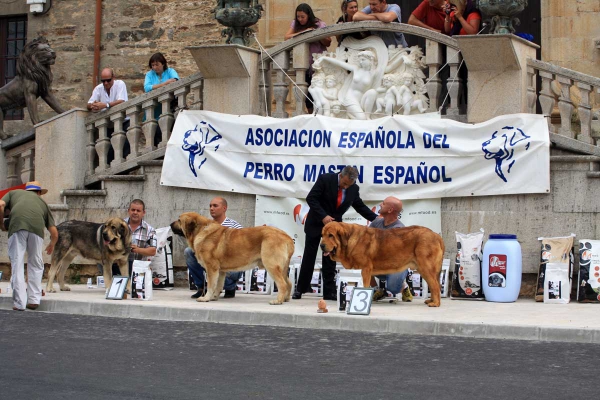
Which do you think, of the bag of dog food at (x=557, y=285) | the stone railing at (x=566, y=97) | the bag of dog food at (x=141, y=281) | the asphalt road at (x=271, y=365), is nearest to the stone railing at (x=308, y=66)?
the stone railing at (x=566, y=97)

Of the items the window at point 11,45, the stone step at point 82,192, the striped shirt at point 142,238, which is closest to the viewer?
the striped shirt at point 142,238

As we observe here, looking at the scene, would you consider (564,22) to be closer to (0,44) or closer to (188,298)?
(188,298)

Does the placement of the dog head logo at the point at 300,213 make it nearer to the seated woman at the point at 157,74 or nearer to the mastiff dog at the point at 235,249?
the mastiff dog at the point at 235,249

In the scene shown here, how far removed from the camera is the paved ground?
11.4 m

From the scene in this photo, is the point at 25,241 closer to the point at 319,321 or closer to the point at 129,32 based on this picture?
the point at 319,321

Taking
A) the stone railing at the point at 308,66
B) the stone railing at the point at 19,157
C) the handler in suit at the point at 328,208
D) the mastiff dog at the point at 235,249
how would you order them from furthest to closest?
the stone railing at the point at 19,157 < the stone railing at the point at 308,66 < the handler in suit at the point at 328,208 < the mastiff dog at the point at 235,249

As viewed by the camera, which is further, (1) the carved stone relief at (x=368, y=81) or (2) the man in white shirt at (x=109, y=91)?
(2) the man in white shirt at (x=109, y=91)

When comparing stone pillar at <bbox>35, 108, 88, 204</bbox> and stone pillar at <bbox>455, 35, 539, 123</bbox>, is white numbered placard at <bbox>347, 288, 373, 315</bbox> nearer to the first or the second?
stone pillar at <bbox>455, 35, 539, 123</bbox>

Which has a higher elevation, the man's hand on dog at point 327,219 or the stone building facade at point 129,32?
the stone building facade at point 129,32

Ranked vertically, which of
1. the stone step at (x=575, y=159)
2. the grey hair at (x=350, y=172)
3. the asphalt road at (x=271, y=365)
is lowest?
the asphalt road at (x=271, y=365)

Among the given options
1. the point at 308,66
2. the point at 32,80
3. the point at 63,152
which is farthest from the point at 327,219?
the point at 32,80

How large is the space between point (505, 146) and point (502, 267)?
5.38ft

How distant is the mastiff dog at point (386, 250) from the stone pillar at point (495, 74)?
242cm

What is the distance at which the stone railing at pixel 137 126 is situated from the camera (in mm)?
16469
